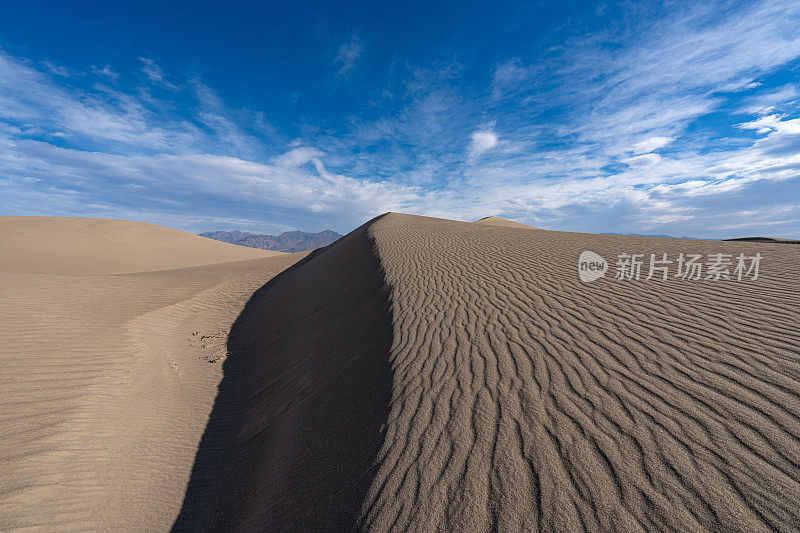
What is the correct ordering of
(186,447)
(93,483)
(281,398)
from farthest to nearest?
1. (281,398)
2. (186,447)
3. (93,483)

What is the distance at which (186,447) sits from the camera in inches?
162

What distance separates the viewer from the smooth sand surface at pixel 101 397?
9.86 feet

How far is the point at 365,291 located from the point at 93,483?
5.29m

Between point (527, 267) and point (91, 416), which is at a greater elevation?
point (527, 267)

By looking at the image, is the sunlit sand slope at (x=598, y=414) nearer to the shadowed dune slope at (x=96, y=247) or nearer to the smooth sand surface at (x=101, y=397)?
the smooth sand surface at (x=101, y=397)

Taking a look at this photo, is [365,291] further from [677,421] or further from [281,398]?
[677,421]

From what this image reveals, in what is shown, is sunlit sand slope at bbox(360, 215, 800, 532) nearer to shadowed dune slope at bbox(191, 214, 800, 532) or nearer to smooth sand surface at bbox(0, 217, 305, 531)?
shadowed dune slope at bbox(191, 214, 800, 532)

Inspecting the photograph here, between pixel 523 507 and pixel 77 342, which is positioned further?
pixel 77 342

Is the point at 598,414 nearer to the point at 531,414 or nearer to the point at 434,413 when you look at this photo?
the point at 531,414

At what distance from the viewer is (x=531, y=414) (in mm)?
2945

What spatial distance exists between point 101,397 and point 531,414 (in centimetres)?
564

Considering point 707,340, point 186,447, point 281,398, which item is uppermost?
point 707,340

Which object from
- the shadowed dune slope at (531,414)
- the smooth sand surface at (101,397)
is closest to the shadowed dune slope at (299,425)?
the shadowed dune slope at (531,414)

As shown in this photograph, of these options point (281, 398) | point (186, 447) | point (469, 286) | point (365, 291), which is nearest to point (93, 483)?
point (186, 447)
